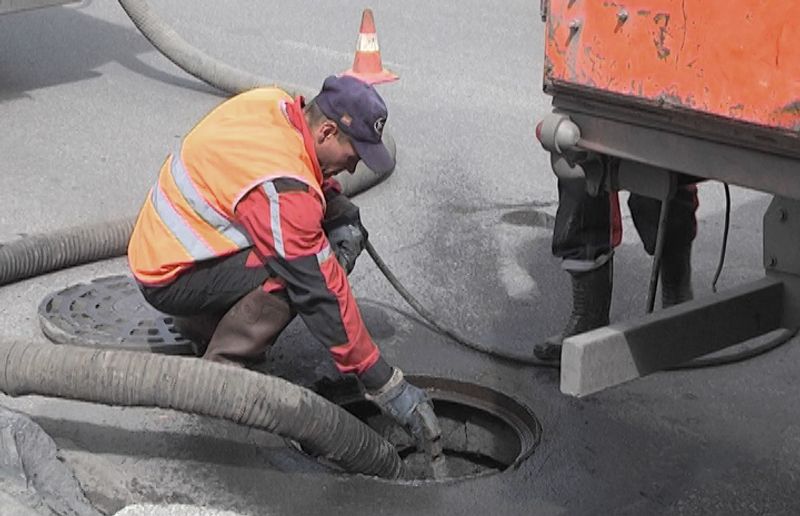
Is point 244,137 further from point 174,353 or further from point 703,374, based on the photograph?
point 703,374

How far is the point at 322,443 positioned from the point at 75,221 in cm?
242

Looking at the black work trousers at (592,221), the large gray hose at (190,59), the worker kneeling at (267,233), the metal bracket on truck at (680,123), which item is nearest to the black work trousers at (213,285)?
the worker kneeling at (267,233)

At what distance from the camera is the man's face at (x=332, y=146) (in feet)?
12.7

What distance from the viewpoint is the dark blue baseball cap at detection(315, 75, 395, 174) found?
3.83 metres

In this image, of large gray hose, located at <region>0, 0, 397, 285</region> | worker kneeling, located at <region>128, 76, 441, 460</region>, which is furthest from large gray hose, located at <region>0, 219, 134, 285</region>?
worker kneeling, located at <region>128, 76, 441, 460</region>

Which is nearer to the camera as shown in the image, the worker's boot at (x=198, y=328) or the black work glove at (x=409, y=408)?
the black work glove at (x=409, y=408)

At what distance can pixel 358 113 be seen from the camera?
383 cm

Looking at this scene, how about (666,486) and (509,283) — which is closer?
(666,486)

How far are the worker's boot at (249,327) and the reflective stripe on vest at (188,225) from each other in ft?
0.62

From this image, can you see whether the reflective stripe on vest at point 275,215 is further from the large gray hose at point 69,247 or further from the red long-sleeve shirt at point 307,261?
the large gray hose at point 69,247

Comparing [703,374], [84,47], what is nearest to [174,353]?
[703,374]

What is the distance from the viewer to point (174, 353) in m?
4.44

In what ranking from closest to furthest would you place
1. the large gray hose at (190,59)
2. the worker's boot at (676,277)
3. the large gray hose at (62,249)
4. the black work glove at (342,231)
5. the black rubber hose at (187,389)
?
the black rubber hose at (187,389) < the black work glove at (342,231) < the worker's boot at (676,277) < the large gray hose at (62,249) < the large gray hose at (190,59)

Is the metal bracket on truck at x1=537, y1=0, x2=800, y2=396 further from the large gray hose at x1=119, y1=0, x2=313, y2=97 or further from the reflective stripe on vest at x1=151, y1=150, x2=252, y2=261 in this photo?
the large gray hose at x1=119, y1=0, x2=313, y2=97
